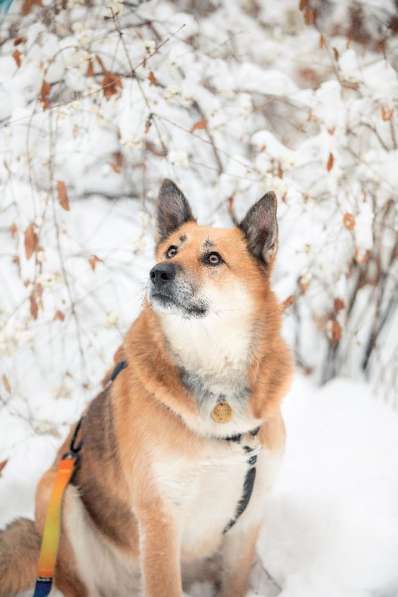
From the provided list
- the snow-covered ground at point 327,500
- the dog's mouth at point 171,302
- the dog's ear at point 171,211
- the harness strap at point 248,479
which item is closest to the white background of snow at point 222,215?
the snow-covered ground at point 327,500

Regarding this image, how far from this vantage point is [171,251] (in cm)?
224

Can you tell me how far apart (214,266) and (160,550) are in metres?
1.04

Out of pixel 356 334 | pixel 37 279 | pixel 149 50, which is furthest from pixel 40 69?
pixel 356 334

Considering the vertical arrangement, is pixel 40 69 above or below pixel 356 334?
above

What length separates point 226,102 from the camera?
12.7 ft

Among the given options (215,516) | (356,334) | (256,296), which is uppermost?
(356,334)

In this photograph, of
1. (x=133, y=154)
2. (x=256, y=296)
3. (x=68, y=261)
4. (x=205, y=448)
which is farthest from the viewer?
(x=133, y=154)

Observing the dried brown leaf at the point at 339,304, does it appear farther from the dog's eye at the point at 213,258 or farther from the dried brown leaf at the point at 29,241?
the dried brown leaf at the point at 29,241

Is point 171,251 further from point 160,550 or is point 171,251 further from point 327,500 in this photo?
point 327,500

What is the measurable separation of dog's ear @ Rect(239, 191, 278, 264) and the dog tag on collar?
602mm

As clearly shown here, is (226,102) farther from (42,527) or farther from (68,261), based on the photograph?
(42,527)

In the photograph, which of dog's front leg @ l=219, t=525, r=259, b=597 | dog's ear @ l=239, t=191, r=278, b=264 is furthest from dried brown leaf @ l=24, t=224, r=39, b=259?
dog's front leg @ l=219, t=525, r=259, b=597

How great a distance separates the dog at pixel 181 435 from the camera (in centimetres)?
195

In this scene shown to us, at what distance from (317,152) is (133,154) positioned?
1364 millimetres
